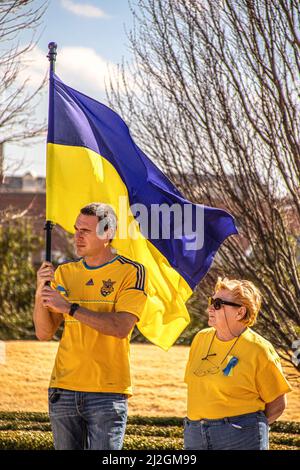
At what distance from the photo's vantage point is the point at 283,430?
973 cm

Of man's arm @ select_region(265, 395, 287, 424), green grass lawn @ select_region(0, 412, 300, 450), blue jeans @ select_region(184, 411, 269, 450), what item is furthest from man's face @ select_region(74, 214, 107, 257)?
green grass lawn @ select_region(0, 412, 300, 450)

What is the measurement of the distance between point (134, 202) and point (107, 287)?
1272 mm

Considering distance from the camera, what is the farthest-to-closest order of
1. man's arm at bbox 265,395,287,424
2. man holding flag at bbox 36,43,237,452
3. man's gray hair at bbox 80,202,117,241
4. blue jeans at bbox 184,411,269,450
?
man holding flag at bbox 36,43,237,452 < man's gray hair at bbox 80,202,117,241 < man's arm at bbox 265,395,287,424 < blue jeans at bbox 184,411,269,450

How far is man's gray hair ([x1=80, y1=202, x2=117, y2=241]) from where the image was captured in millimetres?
4660

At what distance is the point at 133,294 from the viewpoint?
4.55 m

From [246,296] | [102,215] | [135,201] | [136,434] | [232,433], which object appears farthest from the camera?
[136,434]

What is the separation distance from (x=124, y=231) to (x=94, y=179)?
40cm

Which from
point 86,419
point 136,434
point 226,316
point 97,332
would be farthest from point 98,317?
point 136,434

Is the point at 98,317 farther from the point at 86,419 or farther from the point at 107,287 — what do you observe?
the point at 86,419

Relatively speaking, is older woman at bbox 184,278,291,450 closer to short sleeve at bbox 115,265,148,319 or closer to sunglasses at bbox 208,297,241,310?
sunglasses at bbox 208,297,241,310

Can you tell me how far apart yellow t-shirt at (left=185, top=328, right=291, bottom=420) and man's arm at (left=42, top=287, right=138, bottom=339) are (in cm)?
44

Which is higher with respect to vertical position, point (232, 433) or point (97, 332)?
point (97, 332)
